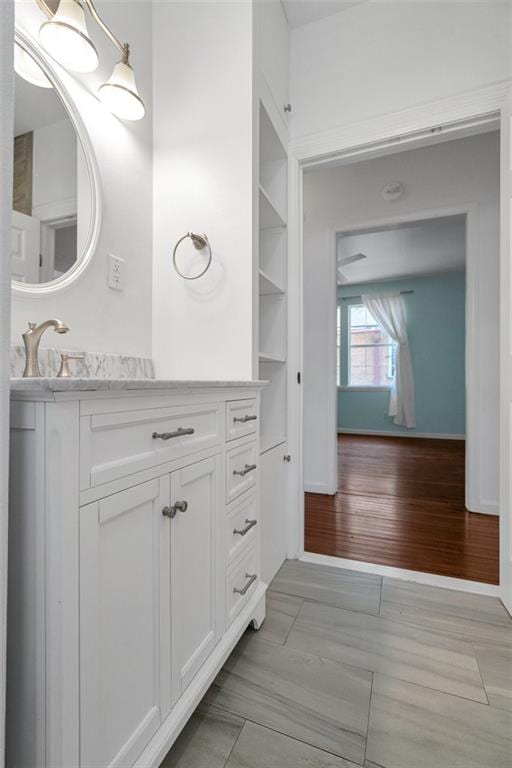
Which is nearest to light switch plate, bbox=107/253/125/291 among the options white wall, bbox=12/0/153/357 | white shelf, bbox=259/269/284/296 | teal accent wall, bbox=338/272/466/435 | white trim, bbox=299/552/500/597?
white wall, bbox=12/0/153/357

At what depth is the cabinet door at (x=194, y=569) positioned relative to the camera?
86 centimetres

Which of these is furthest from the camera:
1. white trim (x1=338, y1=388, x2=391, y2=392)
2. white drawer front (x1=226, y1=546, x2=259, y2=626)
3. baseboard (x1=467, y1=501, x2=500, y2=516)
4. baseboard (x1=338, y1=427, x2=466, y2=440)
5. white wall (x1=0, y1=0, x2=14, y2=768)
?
white trim (x1=338, y1=388, x2=391, y2=392)

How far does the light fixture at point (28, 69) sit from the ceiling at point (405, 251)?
9.76 feet

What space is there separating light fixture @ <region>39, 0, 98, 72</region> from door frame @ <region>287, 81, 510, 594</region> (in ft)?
3.76

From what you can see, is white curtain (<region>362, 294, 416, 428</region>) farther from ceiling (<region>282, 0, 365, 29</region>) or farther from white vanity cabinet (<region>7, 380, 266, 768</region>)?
white vanity cabinet (<region>7, 380, 266, 768</region>)

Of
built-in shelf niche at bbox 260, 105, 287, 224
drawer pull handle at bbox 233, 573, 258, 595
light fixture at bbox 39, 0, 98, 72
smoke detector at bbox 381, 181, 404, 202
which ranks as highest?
smoke detector at bbox 381, 181, 404, 202

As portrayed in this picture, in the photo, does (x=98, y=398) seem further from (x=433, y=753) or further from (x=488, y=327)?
(x=488, y=327)

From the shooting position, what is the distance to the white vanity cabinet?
0.56 m

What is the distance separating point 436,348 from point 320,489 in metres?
4.12

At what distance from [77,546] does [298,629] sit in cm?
115

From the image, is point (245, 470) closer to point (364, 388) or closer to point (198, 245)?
point (198, 245)

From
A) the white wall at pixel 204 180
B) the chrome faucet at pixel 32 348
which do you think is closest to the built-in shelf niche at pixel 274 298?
the white wall at pixel 204 180

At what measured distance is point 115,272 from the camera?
1401mm

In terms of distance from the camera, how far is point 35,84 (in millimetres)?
1088
